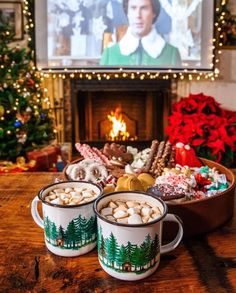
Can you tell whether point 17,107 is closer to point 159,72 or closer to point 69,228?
point 159,72

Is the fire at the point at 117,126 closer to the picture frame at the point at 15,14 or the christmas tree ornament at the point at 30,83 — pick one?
the christmas tree ornament at the point at 30,83

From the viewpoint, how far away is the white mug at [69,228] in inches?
29.6

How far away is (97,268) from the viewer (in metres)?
0.75

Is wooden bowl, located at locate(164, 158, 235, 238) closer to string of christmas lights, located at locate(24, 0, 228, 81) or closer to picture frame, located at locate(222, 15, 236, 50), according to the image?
string of christmas lights, located at locate(24, 0, 228, 81)

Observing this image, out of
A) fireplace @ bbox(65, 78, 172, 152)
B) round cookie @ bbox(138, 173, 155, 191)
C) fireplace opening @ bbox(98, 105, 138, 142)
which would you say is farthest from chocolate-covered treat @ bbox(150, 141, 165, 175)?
fireplace opening @ bbox(98, 105, 138, 142)

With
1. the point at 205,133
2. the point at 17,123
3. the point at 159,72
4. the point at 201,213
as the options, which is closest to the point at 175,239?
the point at 201,213

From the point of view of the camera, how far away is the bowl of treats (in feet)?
2.84

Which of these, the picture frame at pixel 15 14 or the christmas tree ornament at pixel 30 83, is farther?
the picture frame at pixel 15 14

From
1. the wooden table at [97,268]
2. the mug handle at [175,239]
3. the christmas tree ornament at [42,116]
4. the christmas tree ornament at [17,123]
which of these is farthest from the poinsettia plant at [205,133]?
the mug handle at [175,239]

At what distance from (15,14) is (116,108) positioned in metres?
1.36

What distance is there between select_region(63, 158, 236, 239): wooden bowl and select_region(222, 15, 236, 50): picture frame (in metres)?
2.95

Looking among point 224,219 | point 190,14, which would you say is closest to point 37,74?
point 190,14

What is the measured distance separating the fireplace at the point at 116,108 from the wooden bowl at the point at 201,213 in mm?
2831

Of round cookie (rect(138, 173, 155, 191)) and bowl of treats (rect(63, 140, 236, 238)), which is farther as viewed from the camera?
round cookie (rect(138, 173, 155, 191))
